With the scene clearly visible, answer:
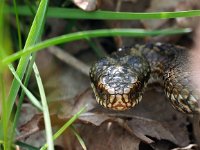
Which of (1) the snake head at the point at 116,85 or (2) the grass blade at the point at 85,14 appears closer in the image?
(2) the grass blade at the point at 85,14

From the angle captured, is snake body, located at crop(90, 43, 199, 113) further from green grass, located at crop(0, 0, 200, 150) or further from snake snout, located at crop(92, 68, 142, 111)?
green grass, located at crop(0, 0, 200, 150)

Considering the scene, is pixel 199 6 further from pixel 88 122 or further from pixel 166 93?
pixel 88 122

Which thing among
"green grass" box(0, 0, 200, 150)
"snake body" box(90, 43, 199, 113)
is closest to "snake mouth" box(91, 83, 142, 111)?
"snake body" box(90, 43, 199, 113)

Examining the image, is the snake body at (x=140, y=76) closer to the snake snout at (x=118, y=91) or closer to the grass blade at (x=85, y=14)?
the snake snout at (x=118, y=91)

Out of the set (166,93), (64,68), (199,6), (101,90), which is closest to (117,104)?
(101,90)

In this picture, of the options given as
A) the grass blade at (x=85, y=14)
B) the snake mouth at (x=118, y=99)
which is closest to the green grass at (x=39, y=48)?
the grass blade at (x=85, y=14)

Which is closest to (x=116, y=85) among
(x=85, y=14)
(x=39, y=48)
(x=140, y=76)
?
(x=140, y=76)

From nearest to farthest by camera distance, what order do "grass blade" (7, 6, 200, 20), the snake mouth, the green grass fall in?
the green grass
"grass blade" (7, 6, 200, 20)
the snake mouth
